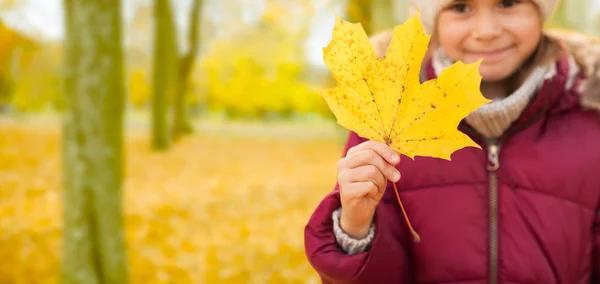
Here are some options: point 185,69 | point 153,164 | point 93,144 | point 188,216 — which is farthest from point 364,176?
point 185,69

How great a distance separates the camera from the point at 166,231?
209 inches

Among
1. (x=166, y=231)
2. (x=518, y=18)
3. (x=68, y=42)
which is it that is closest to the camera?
(x=518, y=18)

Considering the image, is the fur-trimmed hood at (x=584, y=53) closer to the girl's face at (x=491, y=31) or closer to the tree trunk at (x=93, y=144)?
the girl's face at (x=491, y=31)

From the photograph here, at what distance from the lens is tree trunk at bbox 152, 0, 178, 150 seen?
39.7 feet

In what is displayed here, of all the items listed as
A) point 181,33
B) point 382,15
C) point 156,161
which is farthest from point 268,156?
point 382,15

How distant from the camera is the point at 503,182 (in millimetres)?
1343

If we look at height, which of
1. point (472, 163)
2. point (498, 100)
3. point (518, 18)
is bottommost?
point (472, 163)

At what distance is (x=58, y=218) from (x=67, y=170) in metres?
2.80

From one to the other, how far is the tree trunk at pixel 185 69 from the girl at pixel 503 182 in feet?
45.4

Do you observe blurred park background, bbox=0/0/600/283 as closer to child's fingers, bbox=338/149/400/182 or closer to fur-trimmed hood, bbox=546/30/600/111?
child's fingers, bbox=338/149/400/182

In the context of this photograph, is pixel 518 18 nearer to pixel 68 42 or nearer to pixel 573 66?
pixel 573 66

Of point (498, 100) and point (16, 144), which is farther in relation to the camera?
point (16, 144)

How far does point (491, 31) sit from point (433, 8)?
0.16m

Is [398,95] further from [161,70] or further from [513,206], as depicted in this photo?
[161,70]
